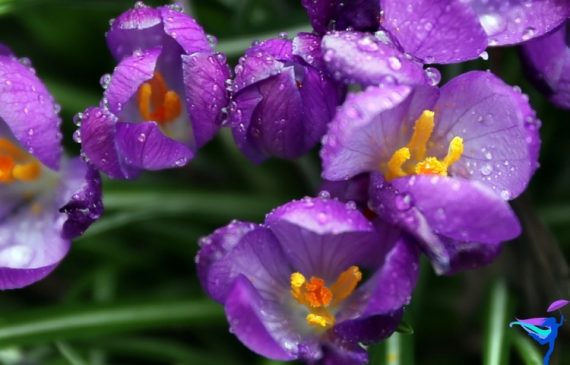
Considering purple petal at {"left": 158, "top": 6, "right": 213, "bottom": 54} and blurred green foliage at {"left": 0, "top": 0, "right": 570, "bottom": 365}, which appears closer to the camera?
purple petal at {"left": 158, "top": 6, "right": 213, "bottom": 54}

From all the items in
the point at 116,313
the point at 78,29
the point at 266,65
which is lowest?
the point at 116,313

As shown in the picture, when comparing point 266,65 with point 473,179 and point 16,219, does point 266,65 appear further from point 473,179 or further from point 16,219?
point 16,219

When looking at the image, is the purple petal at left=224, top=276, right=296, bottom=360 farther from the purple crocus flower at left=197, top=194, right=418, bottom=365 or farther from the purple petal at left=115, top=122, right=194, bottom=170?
the purple petal at left=115, top=122, right=194, bottom=170

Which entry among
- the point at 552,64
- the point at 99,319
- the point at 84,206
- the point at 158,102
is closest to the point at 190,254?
the point at 99,319

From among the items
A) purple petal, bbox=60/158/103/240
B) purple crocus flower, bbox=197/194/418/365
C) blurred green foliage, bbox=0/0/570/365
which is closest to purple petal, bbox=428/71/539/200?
purple crocus flower, bbox=197/194/418/365

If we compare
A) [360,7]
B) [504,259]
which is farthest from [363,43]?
[504,259]

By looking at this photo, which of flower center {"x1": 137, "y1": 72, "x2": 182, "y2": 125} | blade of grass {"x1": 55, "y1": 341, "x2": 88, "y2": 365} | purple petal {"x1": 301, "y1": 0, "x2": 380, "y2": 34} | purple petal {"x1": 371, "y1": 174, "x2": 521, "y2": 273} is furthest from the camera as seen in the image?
blade of grass {"x1": 55, "y1": 341, "x2": 88, "y2": 365}
